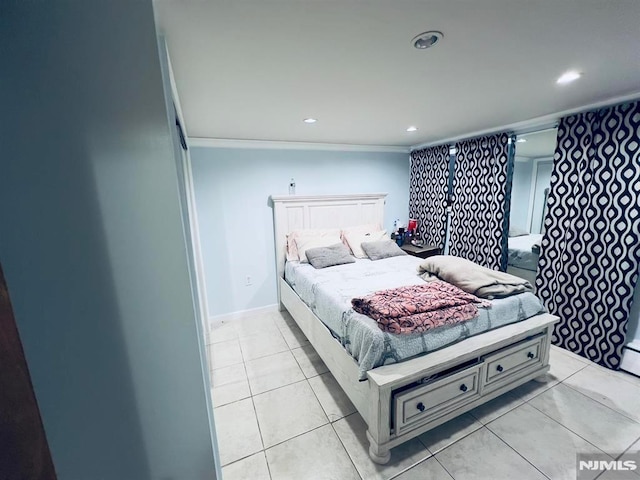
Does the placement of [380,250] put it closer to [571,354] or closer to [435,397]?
[435,397]

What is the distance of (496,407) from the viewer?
1.82 meters

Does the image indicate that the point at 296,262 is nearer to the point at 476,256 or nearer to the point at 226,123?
the point at 226,123

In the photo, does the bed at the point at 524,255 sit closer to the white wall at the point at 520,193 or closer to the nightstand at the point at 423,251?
the white wall at the point at 520,193

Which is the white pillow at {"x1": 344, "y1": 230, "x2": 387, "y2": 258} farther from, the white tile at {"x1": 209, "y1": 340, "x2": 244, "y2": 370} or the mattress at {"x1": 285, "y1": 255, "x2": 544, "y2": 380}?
the white tile at {"x1": 209, "y1": 340, "x2": 244, "y2": 370}

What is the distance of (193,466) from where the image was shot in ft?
2.86

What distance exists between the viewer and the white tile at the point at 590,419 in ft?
5.08

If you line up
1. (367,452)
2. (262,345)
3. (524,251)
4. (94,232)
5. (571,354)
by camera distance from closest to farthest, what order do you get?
(94,232) < (367,452) < (571,354) < (262,345) < (524,251)

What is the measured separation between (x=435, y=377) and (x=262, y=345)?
170 centimetres

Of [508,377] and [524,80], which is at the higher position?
[524,80]

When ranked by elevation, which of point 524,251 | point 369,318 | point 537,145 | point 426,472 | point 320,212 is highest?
point 537,145

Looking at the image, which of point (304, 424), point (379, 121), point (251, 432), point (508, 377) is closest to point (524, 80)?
point (379, 121)

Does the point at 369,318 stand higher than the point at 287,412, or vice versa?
the point at 369,318

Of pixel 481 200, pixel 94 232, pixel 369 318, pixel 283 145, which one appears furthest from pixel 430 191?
pixel 94 232

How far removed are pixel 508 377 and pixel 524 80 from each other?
196cm
